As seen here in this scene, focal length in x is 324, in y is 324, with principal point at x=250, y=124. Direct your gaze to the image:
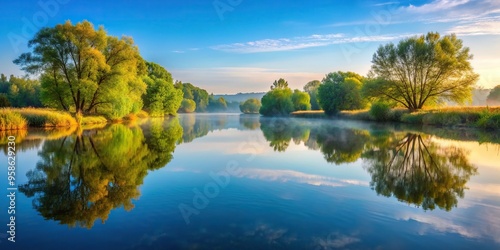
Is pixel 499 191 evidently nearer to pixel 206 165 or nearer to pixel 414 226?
pixel 414 226

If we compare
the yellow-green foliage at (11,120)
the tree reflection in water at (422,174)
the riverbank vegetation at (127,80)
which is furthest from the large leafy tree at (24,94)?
the tree reflection in water at (422,174)

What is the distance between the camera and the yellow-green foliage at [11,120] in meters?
21.8

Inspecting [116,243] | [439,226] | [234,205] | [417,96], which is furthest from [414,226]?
[417,96]

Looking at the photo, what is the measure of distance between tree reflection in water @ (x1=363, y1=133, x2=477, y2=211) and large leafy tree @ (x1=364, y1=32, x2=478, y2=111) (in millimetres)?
30350

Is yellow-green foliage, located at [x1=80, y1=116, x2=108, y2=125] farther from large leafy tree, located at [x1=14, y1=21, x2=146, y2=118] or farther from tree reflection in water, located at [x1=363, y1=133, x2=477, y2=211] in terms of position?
tree reflection in water, located at [x1=363, y1=133, x2=477, y2=211]

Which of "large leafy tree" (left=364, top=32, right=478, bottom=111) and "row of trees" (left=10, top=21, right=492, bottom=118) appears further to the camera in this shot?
"large leafy tree" (left=364, top=32, right=478, bottom=111)

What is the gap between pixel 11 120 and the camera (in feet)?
72.4

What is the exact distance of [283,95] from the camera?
8538 centimetres

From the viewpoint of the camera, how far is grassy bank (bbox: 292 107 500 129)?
2599cm

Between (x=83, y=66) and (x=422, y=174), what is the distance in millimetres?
32531

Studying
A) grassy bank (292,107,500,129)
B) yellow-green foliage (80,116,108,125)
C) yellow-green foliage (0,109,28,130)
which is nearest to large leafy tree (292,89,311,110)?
grassy bank (292,107,500,129)

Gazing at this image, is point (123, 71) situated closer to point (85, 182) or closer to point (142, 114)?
point (142, 114)

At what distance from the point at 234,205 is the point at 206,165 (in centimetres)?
429

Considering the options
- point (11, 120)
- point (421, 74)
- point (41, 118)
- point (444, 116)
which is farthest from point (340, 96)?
point (11, 120)
